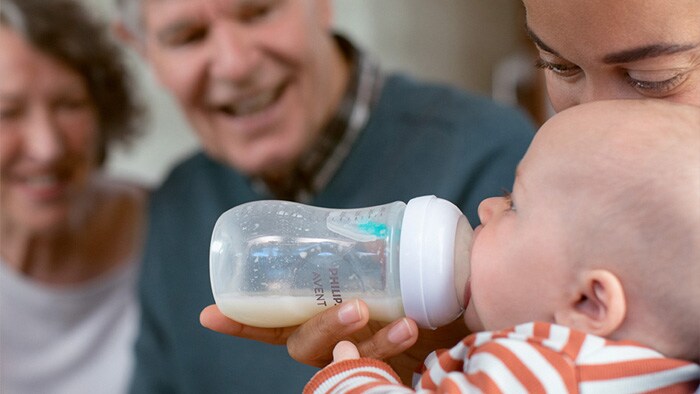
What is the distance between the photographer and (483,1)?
3018 millimetres

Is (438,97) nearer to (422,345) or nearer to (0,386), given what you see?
(422,345)

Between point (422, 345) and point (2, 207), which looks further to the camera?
point (2, 207)

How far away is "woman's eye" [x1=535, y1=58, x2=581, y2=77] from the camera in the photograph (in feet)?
2.70

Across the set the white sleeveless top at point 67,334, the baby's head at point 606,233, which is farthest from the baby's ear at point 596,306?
the white sleeveless top at point 67,334

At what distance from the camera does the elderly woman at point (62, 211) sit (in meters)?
1.92

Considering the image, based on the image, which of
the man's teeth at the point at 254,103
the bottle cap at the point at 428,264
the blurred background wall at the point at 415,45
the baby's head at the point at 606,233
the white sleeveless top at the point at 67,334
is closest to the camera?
the baby's head at the point at 606,233

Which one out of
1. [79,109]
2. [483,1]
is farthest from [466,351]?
[483,1]

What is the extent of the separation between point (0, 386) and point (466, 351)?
1.52 meters

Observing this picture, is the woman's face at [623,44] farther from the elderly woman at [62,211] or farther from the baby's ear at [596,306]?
the elderly woman at [62,211]

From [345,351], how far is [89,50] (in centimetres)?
143

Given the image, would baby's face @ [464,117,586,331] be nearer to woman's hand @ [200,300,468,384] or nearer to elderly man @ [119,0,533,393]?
woman's hand @ [200,300,468,384]

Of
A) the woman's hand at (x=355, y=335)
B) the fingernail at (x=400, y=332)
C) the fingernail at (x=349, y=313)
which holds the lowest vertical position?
the woman's hand at (x=355, y=335)

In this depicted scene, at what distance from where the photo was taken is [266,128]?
160cm

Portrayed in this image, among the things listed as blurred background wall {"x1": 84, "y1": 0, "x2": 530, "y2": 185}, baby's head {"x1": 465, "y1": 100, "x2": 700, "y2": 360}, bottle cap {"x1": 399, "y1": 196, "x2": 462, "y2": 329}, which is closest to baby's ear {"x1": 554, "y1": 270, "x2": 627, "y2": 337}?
baby's head {"x1": 465, "y1": 100, "x2": 700, "y2": 360}
